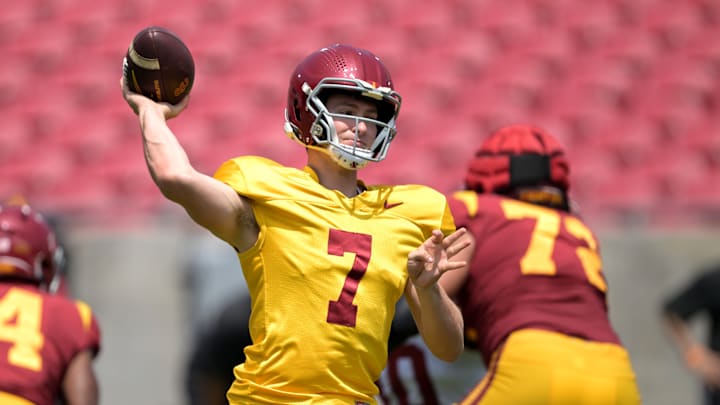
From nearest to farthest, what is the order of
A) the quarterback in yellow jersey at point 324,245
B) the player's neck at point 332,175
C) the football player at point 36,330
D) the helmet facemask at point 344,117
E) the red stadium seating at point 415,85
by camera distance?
the quarterback in yellow jersey at point 324,245 → the helmet facemask at point 344,117 → the player's neck at point 332,175 → the football player at point 36,330 → the red stadium seating at point 415,85

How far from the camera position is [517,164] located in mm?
4254

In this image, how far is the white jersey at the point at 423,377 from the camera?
462cm

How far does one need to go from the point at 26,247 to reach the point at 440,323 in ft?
5.71

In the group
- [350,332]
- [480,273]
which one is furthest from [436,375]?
[350,332]

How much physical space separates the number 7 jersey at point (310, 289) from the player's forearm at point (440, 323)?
0.33 feet

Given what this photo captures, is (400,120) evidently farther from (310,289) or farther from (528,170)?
(310,289)

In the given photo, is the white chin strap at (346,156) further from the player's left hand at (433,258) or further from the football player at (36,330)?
the football player at (36,330)

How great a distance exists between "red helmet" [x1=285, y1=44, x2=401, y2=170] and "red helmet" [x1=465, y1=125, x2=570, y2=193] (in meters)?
1.21

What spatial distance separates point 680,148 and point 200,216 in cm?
655

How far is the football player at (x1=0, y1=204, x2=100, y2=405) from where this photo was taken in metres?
3.70

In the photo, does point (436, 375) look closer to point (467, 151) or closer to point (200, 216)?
point (200, 216)

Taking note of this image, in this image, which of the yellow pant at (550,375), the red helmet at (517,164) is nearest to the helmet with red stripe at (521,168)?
the red helmet at (517,164)

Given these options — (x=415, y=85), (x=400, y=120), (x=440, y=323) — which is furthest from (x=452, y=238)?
(x=415, y=85)

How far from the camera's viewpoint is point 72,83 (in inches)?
354
